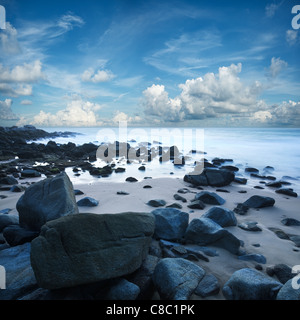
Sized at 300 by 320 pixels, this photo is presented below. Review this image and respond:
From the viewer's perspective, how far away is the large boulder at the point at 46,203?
414cm

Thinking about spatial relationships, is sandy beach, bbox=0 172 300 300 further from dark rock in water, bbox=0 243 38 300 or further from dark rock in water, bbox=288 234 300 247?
dark rock in water, bbox=0 243 38 300

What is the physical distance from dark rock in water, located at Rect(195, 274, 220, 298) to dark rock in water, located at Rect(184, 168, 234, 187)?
24.4 feet

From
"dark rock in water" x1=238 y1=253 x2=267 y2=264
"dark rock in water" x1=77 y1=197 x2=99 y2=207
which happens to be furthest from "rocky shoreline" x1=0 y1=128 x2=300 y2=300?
"dark rock in water" x1=77 y1=197 x2=99 y2=207

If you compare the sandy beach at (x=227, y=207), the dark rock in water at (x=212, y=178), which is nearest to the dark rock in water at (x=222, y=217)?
the sandy beach at (x=227, y=207)

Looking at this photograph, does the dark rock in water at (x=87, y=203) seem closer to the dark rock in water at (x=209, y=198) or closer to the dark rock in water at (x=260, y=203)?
the dark rock in water at (x=209, y=198)

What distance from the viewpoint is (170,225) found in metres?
4.58

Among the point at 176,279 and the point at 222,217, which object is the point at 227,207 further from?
the point at 176,279

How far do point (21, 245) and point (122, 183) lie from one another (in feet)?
22.4

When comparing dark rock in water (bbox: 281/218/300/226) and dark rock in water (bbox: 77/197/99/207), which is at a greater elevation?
dark rock in water (bbox: 77/197/99/207)

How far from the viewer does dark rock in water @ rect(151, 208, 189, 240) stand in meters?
4.53

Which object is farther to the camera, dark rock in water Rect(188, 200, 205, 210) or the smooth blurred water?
the smooth blurred water
